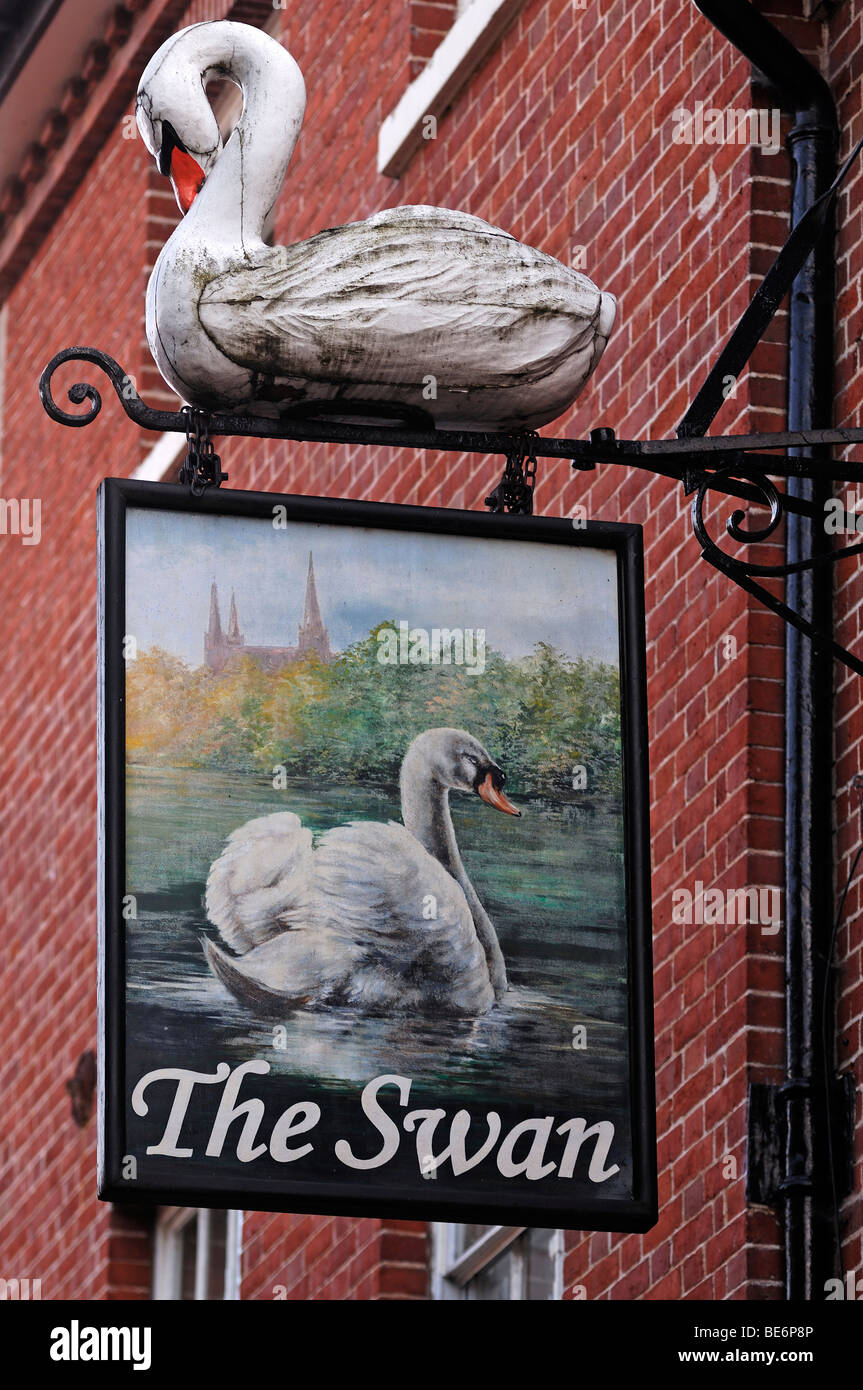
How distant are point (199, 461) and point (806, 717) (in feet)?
7.58

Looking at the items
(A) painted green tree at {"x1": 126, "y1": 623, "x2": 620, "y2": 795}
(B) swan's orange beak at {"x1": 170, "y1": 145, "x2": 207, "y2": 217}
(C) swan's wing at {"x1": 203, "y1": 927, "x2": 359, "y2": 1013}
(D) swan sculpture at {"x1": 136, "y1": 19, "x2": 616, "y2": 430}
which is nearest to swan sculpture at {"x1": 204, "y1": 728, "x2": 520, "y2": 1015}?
(C) swan's wing at {"x1": 203, "y1": 927, "x2": 359, "y2": 1013}

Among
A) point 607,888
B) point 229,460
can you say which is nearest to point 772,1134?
point 607,888

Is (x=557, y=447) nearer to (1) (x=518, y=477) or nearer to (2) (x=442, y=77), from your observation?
(1) (x=518, y=477)

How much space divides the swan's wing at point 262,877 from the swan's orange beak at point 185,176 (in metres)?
1.52

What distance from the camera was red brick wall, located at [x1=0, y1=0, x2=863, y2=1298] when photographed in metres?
8.00

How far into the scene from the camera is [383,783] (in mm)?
6309

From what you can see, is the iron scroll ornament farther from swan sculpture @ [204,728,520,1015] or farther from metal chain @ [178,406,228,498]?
metal chain @ [178,406,228,498]

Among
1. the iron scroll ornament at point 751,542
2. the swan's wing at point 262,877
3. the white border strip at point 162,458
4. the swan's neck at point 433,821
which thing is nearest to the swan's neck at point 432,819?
the swan's neck at point 433,821

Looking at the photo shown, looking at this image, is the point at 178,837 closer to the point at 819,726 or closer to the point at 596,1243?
the point at 819,726

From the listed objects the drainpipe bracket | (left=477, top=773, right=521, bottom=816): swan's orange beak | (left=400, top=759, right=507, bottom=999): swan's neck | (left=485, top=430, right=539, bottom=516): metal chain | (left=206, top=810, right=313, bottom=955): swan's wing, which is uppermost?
(left=485, top=430, right=539, bottom=516): metal chain

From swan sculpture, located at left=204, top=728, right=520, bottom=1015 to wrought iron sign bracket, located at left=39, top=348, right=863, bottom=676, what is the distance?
67 cm

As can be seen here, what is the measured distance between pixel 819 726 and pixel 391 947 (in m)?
2.15

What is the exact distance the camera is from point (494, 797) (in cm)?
636

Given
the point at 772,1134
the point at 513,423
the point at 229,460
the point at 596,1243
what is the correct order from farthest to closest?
the point at 229,460 < the point at 596,1243 < the point at 772,1134 < the point at 513,423
